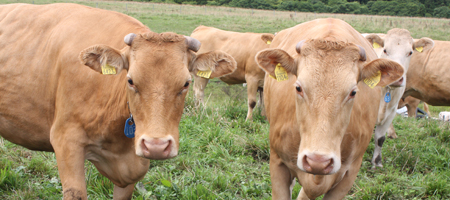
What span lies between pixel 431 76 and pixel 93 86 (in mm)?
7187

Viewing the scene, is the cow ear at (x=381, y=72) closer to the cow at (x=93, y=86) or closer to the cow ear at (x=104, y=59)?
the cow at (x=93, y=86)

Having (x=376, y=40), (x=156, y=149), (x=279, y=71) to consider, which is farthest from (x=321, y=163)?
(x=376, y=40)

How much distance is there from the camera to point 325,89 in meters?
2.58

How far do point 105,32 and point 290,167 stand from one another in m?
2.11

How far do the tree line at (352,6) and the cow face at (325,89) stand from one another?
2287 inches

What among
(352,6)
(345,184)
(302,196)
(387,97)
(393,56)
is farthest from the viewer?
(352,6)

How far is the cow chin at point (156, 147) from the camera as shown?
246cm

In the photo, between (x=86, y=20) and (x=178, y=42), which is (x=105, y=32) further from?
(x=178, y=42)

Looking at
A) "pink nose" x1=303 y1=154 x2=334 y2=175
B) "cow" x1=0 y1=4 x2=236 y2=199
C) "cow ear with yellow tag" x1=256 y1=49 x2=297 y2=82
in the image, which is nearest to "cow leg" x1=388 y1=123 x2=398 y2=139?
"cow ear with yellow tag" x1=256 y1=49 x2=297 y2=82

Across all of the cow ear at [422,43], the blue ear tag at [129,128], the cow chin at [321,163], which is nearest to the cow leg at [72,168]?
the blue ear tag at [129,128]

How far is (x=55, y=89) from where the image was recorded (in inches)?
129

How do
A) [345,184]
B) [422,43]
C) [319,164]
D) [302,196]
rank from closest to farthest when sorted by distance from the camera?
1. [319,164]
2. [345,184]
3. [302,196]
4. [422,43]

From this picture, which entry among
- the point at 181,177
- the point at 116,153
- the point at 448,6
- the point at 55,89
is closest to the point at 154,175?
the point at 181,177

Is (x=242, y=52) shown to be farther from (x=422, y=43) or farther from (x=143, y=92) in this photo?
(x=143, y=92)
